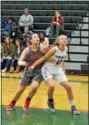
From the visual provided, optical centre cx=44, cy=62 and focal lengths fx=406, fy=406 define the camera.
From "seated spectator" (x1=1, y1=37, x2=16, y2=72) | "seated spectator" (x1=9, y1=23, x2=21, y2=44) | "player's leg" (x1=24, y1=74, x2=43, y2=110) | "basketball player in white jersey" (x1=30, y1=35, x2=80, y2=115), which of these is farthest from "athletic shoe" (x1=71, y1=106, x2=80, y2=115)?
"seated spectator" (x1=9, y1=23, x2=21, y2=44)

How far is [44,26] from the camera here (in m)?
19.0

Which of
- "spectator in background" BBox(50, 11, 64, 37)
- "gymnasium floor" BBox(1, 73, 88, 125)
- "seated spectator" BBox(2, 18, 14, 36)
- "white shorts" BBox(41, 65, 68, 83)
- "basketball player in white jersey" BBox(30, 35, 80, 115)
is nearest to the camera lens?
"gymnasium floor" BBox(1, 73, 88, 125)

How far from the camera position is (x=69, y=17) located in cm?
1888

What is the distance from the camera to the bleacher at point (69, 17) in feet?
55.6

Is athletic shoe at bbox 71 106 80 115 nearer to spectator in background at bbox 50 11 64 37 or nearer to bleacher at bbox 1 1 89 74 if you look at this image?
bleacher at bbox 1 1 89 74

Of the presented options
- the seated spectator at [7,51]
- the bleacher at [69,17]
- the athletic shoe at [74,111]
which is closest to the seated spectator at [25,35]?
the seated spectator at [7,51]

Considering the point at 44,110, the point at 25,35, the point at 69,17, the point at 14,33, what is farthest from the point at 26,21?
the point at 44,110

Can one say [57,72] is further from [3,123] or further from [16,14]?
[16,14]

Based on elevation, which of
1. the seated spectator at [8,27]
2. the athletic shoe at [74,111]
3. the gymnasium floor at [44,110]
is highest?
the seated spectator at [8,27]

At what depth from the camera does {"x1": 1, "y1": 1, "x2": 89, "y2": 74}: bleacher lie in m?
16.9

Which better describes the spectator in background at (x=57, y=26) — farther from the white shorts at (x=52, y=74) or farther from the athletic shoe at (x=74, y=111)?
the athletic shoe at (x=74, y=111)

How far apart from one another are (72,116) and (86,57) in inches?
332

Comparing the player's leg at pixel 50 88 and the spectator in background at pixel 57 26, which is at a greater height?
the spectator in background at pixel 57 26

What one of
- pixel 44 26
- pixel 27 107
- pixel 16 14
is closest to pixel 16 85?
pixel 27 107
